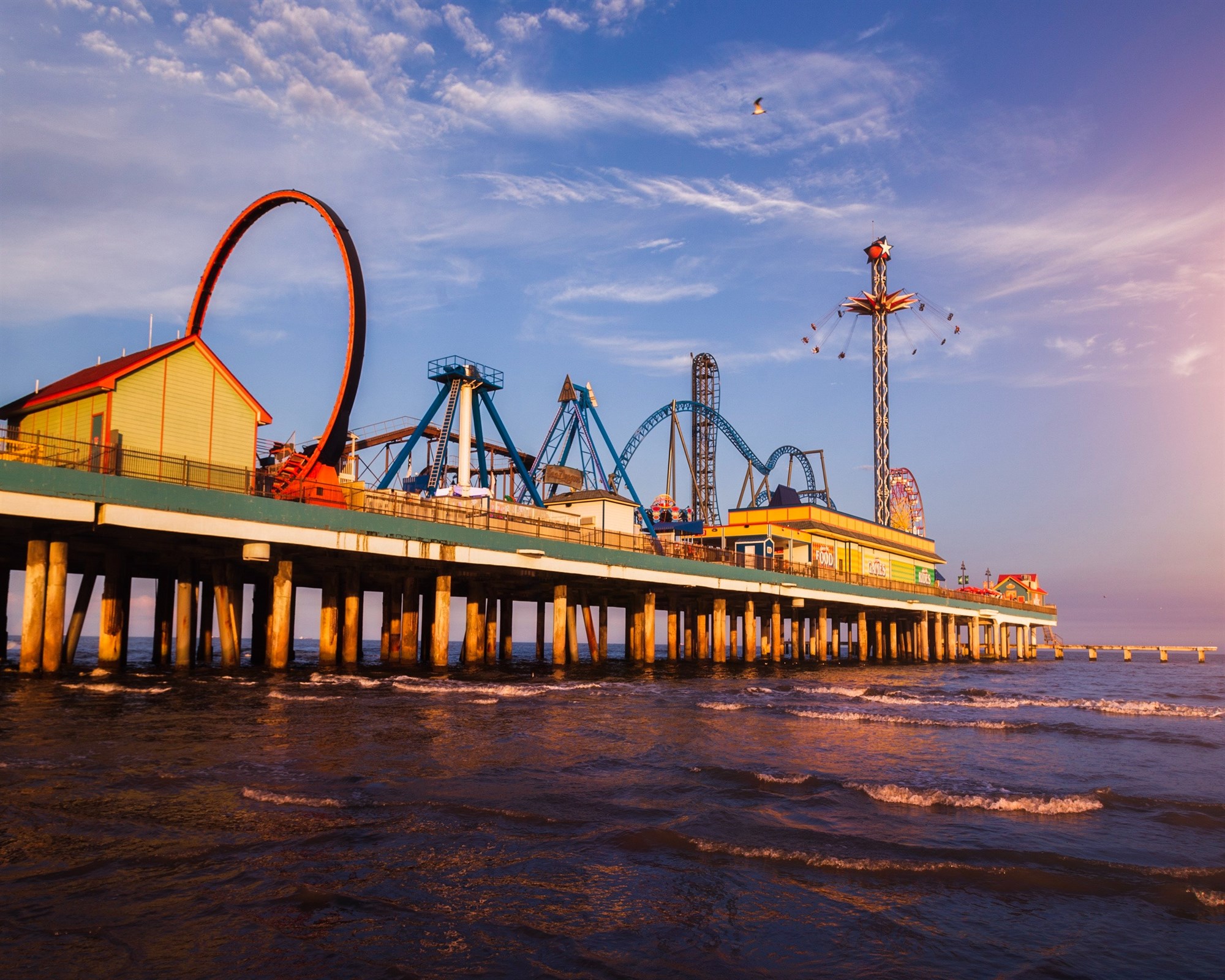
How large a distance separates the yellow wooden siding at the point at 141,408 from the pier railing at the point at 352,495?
1.40 metres

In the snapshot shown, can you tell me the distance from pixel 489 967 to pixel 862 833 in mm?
5268

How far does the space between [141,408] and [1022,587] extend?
10961 centimetres

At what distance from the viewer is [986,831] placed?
9.95 metres

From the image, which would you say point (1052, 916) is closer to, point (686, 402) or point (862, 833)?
point (862, 833)

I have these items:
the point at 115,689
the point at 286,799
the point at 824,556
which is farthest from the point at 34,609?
the point at 824,556

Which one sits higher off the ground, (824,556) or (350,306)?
(350,306)

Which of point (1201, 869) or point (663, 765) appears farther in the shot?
point (663, 765)

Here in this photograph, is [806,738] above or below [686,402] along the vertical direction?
below

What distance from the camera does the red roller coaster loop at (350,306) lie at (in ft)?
112

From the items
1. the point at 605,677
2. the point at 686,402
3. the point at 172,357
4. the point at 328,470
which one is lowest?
the point at 605,677

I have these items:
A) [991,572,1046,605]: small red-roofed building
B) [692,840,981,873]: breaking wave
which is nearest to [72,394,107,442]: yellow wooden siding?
[692,840,981,873]: breaking wave

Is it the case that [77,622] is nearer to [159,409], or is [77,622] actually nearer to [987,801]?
[159,409]

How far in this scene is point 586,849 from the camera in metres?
8.72

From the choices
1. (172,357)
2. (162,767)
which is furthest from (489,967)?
(172,357)
